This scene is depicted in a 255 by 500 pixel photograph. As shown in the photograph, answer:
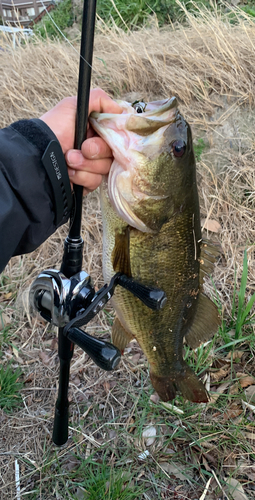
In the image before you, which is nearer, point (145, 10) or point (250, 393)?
point (250, 393)

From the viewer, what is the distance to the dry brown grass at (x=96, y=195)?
211 cm

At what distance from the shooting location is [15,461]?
201 cm

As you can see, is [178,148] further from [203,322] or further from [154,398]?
[154,398]

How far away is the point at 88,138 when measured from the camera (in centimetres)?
130

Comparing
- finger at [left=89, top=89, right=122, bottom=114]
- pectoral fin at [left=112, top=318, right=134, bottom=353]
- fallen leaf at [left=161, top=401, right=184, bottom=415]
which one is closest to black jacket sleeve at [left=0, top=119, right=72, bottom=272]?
finger at [left=89, top=89, right=122, bottom=114]

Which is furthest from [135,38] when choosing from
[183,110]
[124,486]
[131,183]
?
[124,486]

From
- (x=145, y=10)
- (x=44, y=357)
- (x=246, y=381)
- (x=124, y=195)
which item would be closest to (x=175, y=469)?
(x=246, y=381)

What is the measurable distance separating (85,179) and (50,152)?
19 cm

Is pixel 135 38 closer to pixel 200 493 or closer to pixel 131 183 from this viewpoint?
pixel 131 183

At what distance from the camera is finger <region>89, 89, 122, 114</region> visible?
134 cm

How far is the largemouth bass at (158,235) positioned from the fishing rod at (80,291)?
11cm

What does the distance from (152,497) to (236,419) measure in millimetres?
628

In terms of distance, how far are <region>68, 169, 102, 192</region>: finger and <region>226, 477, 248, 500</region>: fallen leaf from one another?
1.58 meters

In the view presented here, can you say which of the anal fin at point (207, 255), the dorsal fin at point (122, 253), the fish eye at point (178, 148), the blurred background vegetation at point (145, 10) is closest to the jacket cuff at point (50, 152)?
the dorsal fin at point (122, 253)
